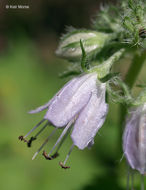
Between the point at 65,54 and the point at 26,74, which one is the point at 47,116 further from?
the point at 26,74

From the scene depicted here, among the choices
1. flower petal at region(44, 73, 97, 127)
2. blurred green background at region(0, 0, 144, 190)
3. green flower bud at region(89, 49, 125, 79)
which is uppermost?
green flower bud at region(89, 49, 125, 79)

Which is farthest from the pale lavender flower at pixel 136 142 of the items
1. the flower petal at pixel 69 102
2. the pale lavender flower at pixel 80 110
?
the flower petal at pixel 69 102

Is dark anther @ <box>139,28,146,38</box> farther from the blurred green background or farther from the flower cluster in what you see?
the blurred green background

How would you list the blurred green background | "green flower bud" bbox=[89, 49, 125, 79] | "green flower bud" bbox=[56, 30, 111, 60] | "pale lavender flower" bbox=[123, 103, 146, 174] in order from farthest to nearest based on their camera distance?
the blurred green background
"green flower bud" bbox=[56, 30, 111, 60]
"green flower bud" bbox=[89, 49, 125, 79]
"pale lavender flower" bbox=[123, 103, 146, 174]

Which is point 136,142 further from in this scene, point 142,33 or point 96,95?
A: point 142,33

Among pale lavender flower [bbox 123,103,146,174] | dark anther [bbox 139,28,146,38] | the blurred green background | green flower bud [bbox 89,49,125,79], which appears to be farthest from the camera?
the blurred green background

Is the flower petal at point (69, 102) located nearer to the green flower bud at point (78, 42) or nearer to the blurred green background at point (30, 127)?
the green flower bud at point (78, 42)

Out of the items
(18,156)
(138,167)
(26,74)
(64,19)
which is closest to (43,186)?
(18,156)

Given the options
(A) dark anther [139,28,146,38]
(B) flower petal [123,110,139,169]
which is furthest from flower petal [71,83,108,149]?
(A) dark anther [139,28,146,38]
